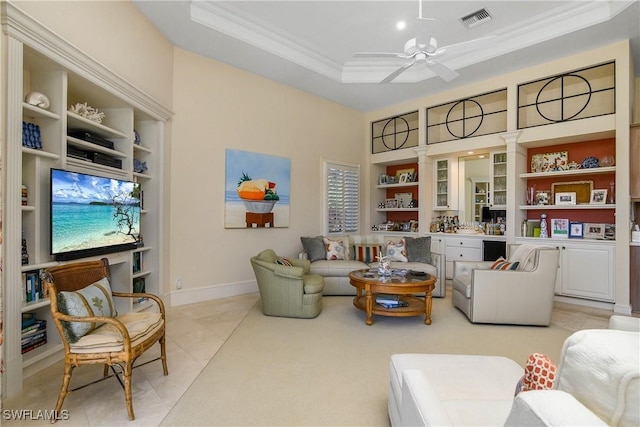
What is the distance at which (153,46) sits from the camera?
392 centimetres

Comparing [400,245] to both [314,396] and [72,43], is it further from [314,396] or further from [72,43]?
[72,43]

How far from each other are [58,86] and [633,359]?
3843mm

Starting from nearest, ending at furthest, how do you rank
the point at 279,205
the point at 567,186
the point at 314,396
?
the point at 314,396 < the point at 567,186 < the point at 279,205

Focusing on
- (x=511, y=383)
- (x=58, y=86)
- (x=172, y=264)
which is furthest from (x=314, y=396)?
(x=58, y=86)

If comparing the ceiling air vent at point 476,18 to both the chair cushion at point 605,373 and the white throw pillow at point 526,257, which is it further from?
the chair cushion at point 605,373

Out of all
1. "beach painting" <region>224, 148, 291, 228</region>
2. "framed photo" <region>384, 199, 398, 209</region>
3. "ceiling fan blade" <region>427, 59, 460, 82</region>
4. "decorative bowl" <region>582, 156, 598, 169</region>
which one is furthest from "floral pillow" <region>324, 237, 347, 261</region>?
"decorative bowl" <region>582, 156, 598, 169</region>

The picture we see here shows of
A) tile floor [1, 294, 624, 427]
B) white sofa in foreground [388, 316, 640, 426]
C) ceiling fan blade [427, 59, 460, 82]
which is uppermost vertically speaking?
ceiling fan blade [427, 59, 460, 82]

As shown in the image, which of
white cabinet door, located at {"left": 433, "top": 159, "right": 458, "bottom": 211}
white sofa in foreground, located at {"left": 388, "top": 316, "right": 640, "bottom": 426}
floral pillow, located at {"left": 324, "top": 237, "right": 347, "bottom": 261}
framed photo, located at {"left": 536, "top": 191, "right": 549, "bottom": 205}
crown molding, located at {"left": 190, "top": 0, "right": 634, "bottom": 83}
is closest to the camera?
white sofa in foreground, located at {"left": 388, "top": 316, "right": 640, "bottom": 426}

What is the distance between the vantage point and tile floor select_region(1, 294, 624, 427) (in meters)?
1.99

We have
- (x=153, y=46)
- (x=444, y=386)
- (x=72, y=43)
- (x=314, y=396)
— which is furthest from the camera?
(x=153, y=46)

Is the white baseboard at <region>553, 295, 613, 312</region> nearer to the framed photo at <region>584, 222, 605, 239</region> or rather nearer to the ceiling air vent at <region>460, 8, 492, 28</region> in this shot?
the framed photo at <region>584, 222, 605, 239</region>

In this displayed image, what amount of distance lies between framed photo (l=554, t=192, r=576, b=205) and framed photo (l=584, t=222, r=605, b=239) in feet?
1.26

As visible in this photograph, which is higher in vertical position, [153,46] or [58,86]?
[153,46]

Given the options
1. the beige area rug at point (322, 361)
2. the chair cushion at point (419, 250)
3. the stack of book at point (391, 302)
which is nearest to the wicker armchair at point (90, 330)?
the beige area rug at point (322, 361)
